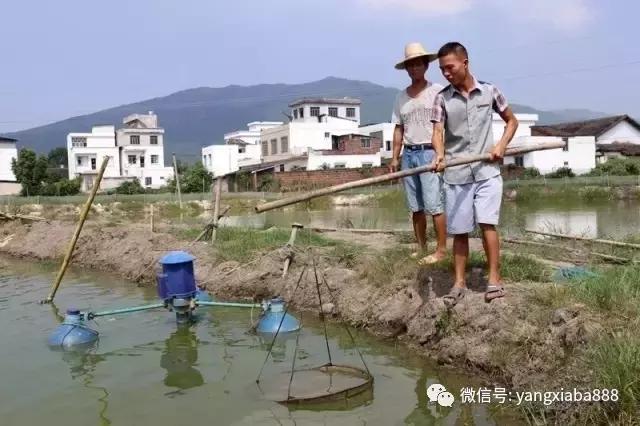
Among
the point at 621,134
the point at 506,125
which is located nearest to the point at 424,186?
the point at 506,125

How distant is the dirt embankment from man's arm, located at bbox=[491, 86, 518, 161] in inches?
42.0

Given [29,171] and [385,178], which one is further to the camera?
[29,171]

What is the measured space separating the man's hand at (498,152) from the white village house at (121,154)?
58.7 m

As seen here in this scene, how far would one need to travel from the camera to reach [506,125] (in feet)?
15.7

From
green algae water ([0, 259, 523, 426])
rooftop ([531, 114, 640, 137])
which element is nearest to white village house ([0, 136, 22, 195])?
rooftop ([531, 114, 640, 137])

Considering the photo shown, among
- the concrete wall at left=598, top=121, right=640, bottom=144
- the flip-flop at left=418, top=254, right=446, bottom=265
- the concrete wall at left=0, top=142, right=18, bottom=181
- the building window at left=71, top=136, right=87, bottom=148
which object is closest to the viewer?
the flip-flop at left=418, top=254, right=446, bottom=265

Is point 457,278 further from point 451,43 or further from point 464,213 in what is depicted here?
point 451,43

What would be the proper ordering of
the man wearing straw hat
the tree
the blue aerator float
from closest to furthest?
1. the man wearing straw hat
2. the blue aerator float
3. the tree

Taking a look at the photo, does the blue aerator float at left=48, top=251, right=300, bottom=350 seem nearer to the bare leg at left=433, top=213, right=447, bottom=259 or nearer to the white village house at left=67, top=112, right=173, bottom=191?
the bare leg at left=433, top=213, right=447, bottom=259

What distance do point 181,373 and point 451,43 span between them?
10.9 ft

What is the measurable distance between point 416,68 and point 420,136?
0.63m

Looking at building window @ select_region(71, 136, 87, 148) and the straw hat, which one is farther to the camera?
building window @ select_region(71, 136, 87, 148)

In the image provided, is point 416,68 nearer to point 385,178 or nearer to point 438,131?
point 438,131

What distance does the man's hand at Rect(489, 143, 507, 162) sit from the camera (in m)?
4.51
